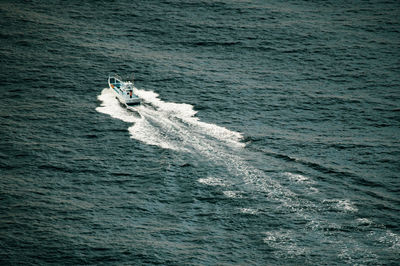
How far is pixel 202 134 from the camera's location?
373 ft

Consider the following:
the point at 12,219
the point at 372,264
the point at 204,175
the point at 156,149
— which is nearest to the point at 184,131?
the point at 156,149

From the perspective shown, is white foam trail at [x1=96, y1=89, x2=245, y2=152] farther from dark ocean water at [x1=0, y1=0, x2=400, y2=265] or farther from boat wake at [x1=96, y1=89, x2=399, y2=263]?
dark ocean water at [x1=0, y1=0, x2=400, y2=265]

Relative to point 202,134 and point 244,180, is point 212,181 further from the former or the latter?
point 202,134

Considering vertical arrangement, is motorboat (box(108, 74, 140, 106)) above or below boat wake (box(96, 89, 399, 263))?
above

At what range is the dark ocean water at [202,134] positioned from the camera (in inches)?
3388

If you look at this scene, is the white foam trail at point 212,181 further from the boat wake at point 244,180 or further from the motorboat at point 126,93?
the motorboat at point 126,93

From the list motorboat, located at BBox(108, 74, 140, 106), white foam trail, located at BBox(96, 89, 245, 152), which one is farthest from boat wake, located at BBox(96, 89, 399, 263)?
motorboat, located at BBox(108, 74, 140, 106)

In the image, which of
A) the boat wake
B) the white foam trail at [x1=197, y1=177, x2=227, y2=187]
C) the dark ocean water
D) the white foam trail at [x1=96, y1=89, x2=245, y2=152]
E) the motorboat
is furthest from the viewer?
the motorboat

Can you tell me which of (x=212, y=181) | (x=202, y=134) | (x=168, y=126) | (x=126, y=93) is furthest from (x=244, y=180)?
(x=126, y=93)

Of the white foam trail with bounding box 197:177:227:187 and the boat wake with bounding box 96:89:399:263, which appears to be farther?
the white foam trail with bounding box 197:177:227:187

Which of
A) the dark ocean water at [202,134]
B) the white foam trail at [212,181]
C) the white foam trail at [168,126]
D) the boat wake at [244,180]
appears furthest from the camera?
the white foam trail at [168,126]

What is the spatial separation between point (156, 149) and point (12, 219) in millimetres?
33296

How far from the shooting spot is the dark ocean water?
282 ft

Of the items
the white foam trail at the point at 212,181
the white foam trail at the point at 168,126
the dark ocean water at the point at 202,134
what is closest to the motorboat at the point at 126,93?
the white foam trail at the point at 168,126
